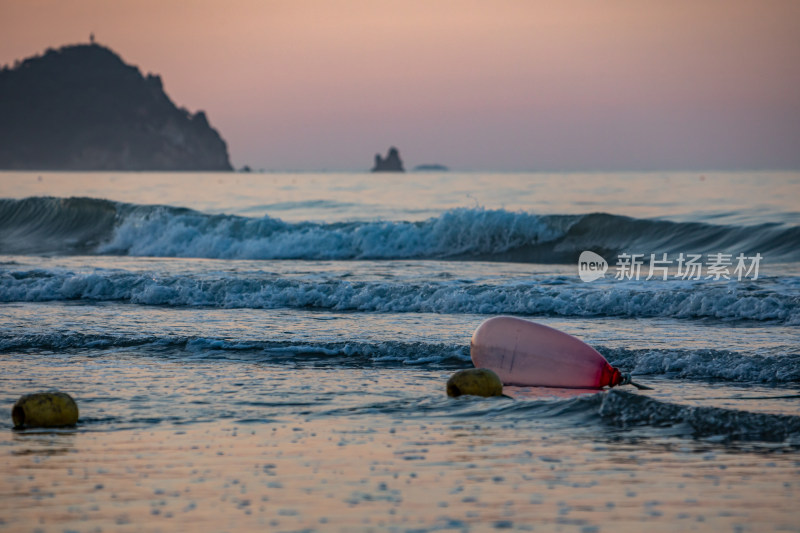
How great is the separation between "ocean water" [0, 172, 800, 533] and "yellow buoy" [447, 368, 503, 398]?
157mm

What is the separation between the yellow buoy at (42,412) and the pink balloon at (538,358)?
3674 mm

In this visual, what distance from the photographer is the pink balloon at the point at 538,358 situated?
27.1 feet

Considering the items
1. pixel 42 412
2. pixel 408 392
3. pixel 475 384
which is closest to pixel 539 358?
pixel 475 384

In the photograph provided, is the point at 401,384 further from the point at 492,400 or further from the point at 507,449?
the point at 507,449

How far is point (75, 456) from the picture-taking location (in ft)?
20.4

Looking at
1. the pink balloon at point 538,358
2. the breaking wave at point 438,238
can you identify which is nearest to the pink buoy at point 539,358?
the pink balloon at point 538,358

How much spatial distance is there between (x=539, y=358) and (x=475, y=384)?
30.3 inches

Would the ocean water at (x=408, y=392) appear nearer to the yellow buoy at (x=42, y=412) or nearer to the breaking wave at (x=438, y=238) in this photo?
the yellow buoy at (x=42, y=412)

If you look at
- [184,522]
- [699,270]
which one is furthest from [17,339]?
[699,270]

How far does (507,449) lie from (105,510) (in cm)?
273

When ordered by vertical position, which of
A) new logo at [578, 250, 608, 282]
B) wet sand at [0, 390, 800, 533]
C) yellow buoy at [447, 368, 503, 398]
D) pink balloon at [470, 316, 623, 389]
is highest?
new logo at [578, 250, 608, 282]

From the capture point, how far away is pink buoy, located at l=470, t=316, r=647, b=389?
8250 mm

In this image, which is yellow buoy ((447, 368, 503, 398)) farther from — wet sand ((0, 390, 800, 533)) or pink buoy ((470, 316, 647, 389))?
wet sand ((0, 390, 800, 533))

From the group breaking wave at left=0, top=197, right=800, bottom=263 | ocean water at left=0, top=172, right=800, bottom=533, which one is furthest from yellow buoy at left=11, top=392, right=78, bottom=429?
breaking wave at left=0, top=197, right=800, bottom=263
